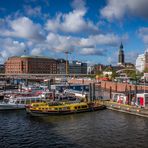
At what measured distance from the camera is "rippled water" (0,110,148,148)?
1442 inches

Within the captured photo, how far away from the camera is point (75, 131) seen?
42.8m

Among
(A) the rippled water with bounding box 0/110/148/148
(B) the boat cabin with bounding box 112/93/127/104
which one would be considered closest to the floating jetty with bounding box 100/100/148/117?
(A) the rippled water with bounding box 0/110/148/148

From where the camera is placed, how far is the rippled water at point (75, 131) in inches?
1442

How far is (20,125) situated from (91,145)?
52.5 ft

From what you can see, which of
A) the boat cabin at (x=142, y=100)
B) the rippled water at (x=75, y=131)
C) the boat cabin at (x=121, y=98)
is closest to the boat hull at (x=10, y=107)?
the rippled water at (x=75, y=131)

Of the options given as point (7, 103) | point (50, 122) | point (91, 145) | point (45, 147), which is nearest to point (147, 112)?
point (50, 122)

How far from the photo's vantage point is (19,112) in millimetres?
59938

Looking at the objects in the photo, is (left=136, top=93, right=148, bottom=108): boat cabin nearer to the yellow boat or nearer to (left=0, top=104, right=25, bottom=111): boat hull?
the yellow boat

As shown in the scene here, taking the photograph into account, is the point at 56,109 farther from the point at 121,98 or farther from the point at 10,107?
the point at 121,98

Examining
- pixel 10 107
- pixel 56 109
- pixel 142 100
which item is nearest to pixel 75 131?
pixel 56 109

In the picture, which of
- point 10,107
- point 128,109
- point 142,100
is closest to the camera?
point 128,109

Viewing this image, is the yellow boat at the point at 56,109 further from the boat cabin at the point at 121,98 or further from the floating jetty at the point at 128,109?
the boat cabin at the point at 121,98

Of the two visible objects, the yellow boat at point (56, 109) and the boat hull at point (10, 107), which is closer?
the yellow boat at point (56, 109)

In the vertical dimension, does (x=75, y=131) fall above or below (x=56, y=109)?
below
